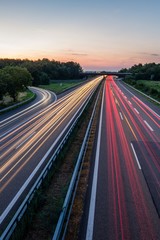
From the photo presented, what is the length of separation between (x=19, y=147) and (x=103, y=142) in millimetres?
7274

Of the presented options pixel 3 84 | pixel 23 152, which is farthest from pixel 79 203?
pixel 3 84

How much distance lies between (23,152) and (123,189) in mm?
10201

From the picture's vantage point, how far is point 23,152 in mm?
22016

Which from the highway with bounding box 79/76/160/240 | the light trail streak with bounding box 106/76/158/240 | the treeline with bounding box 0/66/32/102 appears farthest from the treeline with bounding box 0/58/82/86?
the light trail streak with bounding box 106/76/158/240

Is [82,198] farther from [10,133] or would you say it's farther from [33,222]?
[10,133]

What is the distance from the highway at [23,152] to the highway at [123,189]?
3676 millimetres

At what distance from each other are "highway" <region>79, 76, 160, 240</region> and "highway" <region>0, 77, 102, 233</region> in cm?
368

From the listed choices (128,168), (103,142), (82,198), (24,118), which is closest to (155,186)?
(128,168)

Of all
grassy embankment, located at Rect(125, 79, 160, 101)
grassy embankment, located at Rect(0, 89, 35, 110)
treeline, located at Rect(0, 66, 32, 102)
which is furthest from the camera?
grassy embankment, located at Rect(125, 79, 160, 101)

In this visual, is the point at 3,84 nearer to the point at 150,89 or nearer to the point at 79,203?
the point at 79,203

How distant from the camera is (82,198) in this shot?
13.5 meters

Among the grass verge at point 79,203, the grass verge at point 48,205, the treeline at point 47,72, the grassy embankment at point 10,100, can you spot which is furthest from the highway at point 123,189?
the treeline at point 47,72

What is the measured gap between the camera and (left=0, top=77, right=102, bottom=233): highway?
1452 cm

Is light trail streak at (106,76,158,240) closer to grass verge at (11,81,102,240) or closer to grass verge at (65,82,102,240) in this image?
grass verge at (65,82,102,240)
